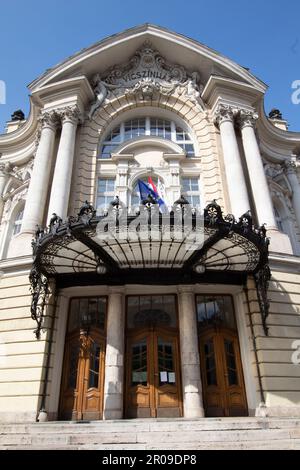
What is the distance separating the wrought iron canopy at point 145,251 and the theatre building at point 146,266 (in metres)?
0.05

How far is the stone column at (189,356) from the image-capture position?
10266 mm

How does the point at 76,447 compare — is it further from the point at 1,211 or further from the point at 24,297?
the point at 1,211

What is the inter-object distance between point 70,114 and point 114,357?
409 inches

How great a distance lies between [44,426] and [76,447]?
189 centimetres

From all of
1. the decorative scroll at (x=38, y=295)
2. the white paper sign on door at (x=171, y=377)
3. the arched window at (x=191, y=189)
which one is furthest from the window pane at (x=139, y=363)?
the arched window at (x=191, y=189)

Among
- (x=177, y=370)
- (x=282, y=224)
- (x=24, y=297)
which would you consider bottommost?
(x=177, y=370)

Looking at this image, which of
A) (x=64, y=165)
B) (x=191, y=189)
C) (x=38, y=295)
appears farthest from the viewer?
(x=191, y=189)

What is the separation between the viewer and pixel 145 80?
16.8 metres

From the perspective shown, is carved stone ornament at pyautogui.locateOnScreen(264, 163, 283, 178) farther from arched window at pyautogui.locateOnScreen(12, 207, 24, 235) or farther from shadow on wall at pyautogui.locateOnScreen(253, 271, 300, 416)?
arched window at pyautogui.locateOnScreen(12, 207, 24, 235)

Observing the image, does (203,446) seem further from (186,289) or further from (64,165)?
(64,165)

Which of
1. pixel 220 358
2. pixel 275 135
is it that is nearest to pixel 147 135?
pixel 275 135

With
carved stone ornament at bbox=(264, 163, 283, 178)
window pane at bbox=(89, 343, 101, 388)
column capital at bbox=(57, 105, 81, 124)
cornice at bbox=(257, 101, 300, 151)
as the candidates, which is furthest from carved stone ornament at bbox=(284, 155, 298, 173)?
window pane at bbox=(89, 343, 101, 388)

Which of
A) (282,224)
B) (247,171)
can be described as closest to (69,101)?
(247,171)

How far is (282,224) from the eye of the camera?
1714 centimetres
